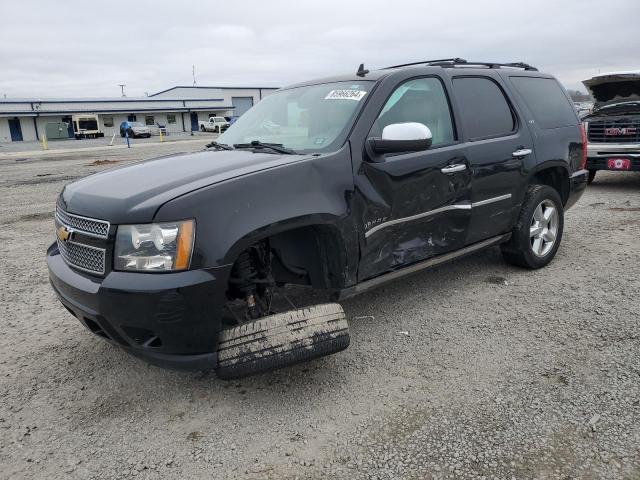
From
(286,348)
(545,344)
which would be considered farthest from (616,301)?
(286,348)

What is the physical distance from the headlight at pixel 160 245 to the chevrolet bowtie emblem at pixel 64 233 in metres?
0.58

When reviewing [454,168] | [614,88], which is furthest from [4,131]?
[454,168]

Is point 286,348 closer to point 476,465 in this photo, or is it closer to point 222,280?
point 222,280

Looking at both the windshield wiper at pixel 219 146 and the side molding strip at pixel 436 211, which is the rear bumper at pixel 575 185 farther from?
the windshield wiper at pixel 219 146

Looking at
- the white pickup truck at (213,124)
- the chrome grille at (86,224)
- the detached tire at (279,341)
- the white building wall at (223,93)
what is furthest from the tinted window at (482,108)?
the white building wall at (223,93)

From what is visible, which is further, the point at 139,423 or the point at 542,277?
the point at 542,277

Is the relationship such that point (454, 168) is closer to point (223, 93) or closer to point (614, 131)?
point (614, 131)

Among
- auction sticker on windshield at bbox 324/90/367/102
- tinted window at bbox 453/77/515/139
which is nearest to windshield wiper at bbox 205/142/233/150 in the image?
auction sticker on windshield at bbox 324/90/367/102

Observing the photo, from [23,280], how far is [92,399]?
263 cm

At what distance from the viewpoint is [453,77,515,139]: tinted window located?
4.10 meters

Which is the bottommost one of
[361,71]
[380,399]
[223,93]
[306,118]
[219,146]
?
[380,399]

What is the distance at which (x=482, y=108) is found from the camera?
A: 14.0 feet

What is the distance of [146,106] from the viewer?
63.4 metres

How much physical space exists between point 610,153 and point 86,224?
923cm
